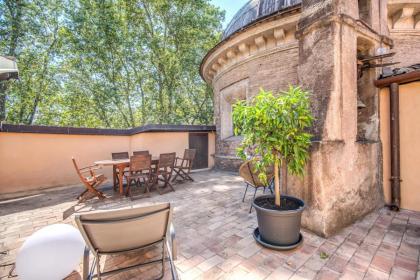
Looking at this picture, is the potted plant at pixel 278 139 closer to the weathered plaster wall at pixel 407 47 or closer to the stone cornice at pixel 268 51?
the stone cornice at pixel 268 51

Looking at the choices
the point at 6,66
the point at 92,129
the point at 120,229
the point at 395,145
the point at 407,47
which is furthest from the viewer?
the point at 92,129

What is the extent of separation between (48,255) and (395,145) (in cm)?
516

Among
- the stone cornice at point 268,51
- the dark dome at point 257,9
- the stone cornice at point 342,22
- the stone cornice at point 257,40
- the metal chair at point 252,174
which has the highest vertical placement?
the dark dome at point 257,9

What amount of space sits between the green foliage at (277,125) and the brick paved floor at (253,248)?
3.19 ft

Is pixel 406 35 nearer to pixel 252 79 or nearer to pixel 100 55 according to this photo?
pixel 252 79

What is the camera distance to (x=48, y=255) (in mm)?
1639

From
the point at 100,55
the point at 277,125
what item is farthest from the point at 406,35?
the point at 100,55

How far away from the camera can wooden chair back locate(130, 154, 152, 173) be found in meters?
4.55

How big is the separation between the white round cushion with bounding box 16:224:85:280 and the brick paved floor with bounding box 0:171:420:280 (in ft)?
1.21

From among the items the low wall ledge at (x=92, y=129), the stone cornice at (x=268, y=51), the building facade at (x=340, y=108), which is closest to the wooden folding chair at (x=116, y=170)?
the low wall ledge at (x=92, y=129)

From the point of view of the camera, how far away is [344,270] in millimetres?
1905

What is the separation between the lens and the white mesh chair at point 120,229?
154 cm

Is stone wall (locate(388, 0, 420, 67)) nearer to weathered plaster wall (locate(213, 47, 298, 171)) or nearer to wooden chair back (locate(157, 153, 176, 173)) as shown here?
weathered plaster wall (locate(213, 47, 298, 171))

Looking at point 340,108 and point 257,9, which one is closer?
point 340,108
